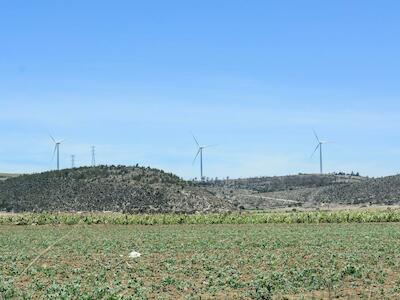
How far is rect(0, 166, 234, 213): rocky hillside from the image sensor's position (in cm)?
13038

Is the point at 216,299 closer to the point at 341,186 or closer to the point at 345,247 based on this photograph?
the point at 345,247

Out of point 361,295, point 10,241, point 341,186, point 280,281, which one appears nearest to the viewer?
point 361,295

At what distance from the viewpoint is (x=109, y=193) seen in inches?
5492

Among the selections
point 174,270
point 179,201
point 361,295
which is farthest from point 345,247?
point 179,201

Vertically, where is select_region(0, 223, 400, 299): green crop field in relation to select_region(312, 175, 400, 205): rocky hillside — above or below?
below

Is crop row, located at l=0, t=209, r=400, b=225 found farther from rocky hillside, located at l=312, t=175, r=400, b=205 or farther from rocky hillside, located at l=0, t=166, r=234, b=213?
rocky hillside, located at l=312, t=175, r=400, b=205

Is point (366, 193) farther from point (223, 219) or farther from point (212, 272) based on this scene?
point (212, 272)

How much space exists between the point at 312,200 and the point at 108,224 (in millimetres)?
103539

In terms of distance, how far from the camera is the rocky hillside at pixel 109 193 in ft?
428

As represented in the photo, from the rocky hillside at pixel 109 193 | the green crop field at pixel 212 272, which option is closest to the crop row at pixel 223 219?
the green crop field at pixel 212 272

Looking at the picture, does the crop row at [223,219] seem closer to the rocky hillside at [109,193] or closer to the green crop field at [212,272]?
the green crop field at [212,272]

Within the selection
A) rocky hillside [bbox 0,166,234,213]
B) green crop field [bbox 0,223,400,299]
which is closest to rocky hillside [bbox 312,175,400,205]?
rocky hillside [bbox 0,166,234,213]

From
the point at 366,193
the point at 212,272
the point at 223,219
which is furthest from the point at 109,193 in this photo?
the point at 212,272

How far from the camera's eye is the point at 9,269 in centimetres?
2808
